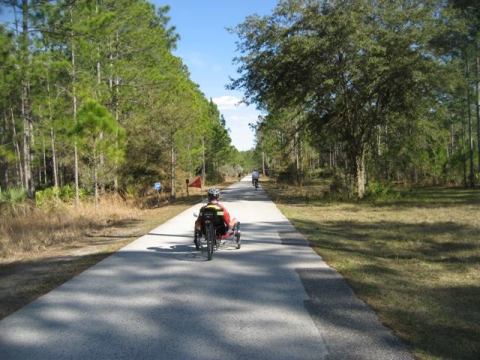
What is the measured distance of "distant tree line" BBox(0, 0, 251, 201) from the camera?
15133mm

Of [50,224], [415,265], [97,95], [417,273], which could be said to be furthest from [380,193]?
[417,273]

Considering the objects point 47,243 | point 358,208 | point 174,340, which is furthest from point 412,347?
point 358,208

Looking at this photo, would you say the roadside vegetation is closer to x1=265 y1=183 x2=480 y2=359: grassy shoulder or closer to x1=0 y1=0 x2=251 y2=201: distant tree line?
x1=265 y1=183 x2=480 y2=359: grassy shoulder

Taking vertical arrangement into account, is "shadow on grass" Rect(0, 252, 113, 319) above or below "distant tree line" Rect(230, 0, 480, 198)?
below

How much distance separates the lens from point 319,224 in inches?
589

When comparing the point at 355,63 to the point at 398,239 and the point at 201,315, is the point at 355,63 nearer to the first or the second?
the point at 398,239

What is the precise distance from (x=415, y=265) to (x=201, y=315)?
4614 millimetres

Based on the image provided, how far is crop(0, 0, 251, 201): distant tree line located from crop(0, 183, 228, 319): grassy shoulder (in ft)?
8.03

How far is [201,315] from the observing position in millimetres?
5645

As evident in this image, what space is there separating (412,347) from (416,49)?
783 inches

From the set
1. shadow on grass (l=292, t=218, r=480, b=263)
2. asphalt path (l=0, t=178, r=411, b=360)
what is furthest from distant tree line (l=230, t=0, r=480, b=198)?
asphalt path (l=0, t=178, r=411, b=360)

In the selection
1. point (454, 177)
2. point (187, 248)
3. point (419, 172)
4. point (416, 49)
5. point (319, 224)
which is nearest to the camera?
point (187, 248)

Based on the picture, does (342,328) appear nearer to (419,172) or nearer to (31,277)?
(31,277)

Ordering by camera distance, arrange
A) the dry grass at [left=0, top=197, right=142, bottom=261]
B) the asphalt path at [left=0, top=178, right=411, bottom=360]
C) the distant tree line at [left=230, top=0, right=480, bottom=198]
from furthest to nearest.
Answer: the distant tree line at [left=230, top=0, right=480, bottom=198] → the dry grass at [left=0, top=197, right=142, bottom=261] → the asphalt path at [left=0, top=178, right=411, bottom=360]
